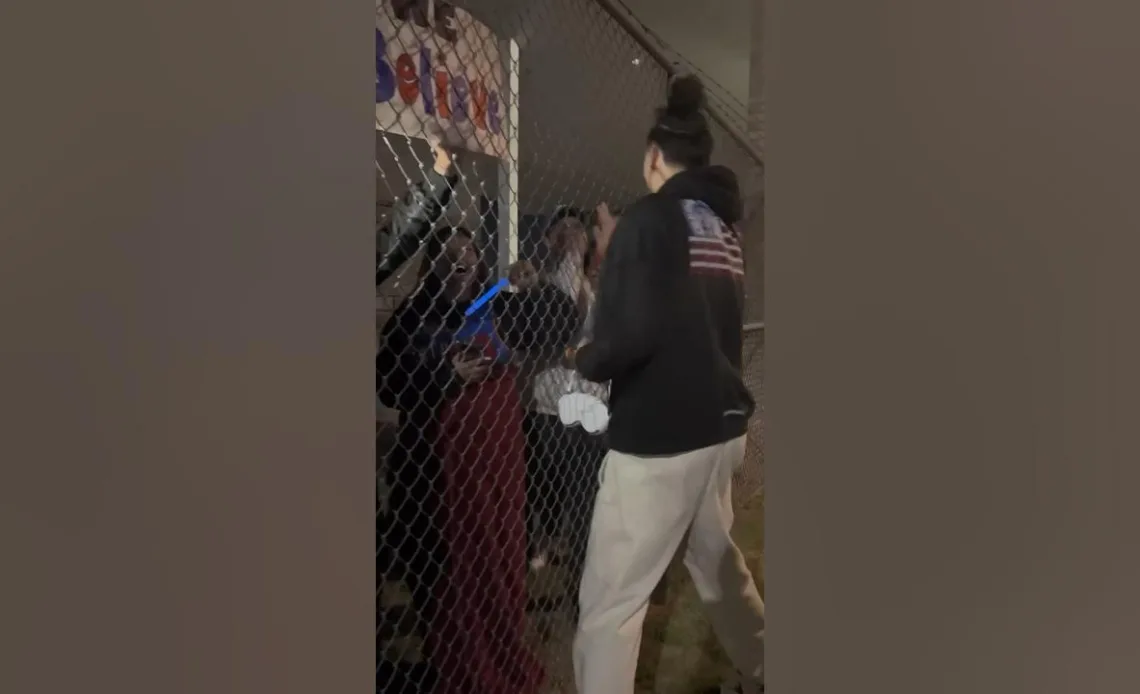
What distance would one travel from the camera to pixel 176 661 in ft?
2.25

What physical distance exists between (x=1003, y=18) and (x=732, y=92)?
63.2 inches

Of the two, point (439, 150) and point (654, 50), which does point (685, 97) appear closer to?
point (654, 50)

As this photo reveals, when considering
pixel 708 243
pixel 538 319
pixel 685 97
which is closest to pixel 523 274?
pixel 538 319

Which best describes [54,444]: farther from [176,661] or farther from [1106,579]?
[1106,579]

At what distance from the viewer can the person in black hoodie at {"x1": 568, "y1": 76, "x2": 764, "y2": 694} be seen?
1465mm

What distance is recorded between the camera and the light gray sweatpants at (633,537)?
1452 mm

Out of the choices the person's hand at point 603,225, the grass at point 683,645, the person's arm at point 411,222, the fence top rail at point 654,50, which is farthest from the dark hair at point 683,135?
the grass at point 683,645

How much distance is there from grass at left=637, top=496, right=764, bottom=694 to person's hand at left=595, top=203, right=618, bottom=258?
648 millimetres

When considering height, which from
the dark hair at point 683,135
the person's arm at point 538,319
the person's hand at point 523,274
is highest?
the dark hair at point 683,135

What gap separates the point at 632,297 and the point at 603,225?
0.35 metres

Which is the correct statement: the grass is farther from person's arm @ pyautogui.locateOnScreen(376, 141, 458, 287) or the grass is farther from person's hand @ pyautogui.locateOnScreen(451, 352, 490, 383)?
person's arm @ pyautogui.locateOnScreen(376, 141, 458, 287)

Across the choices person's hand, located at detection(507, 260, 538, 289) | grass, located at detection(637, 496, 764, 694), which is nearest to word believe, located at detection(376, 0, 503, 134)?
person's hand, located at detection(507, 260, 538, 289)

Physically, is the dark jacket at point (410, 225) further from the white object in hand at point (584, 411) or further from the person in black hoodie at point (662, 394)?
the white object in hand at point (584, 411)

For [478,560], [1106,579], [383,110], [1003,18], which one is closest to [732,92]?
[383,110]
